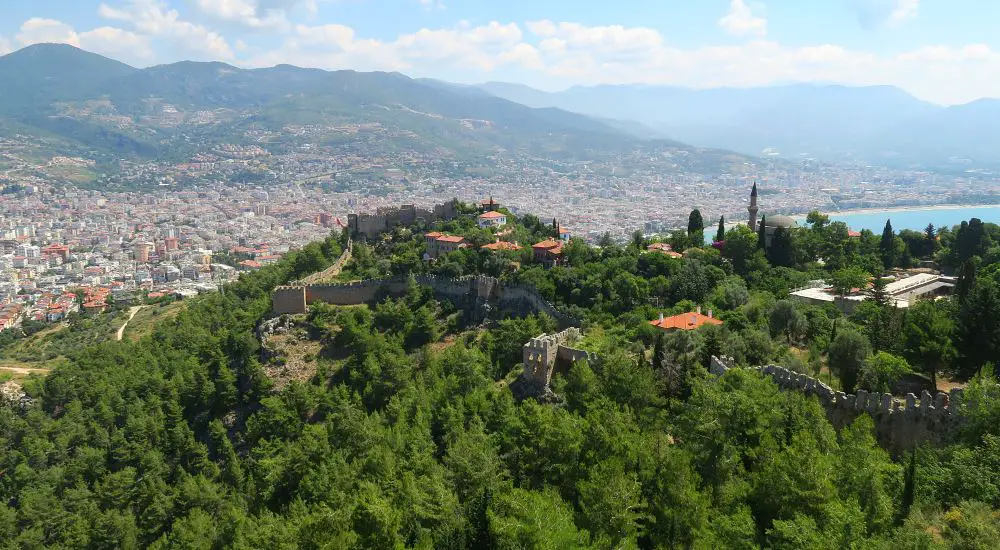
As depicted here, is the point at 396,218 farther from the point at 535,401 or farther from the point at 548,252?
the point at 535,401

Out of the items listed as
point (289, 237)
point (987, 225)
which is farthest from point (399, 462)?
point (289, 237)

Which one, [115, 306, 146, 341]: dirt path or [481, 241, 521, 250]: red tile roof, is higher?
[481, 241, 521, 250]: red tile roof

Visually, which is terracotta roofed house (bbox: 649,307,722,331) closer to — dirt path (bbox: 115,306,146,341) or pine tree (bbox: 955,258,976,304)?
pine tree (bbox: 955,258,976,304)

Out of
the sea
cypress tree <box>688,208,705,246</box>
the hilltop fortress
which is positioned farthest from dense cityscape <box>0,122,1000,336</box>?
cypress tree <box>688,208,705,246</box>

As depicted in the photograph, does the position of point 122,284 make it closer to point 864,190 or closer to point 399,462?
point 399,462

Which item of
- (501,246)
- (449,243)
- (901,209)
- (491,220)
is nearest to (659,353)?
(501,246)
